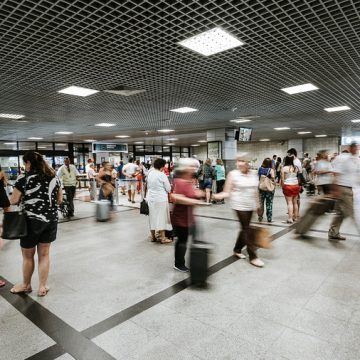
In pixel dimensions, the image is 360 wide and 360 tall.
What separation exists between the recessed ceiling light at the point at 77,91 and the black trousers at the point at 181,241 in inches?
134

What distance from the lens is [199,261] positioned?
2.82m

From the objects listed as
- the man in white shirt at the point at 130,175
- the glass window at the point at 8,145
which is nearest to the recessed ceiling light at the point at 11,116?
the man in white shirt at the point at 130,175

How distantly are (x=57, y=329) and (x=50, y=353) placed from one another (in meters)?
0.30

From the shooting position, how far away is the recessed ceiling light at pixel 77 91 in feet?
16.6

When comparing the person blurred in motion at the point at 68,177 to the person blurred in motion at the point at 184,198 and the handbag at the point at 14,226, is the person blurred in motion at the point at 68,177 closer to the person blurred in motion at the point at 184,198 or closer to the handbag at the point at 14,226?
the handbag at the point at 14,226

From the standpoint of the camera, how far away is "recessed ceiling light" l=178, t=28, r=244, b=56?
3.04m

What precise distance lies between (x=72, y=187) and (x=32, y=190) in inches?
181

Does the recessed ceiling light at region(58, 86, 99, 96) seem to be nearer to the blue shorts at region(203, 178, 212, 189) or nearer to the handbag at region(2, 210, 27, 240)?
the handbag at region(2, 210, 27, 240)

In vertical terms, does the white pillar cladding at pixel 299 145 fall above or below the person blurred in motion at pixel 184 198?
above

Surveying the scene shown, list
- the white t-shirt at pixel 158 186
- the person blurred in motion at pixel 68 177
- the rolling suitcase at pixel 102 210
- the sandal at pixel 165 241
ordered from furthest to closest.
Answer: the person blurred in motion at pixel 68 177
the rolling suitcase at pixel 102 210
the sandal at pixel 165 241
the white t-shirt at pixel 158 186

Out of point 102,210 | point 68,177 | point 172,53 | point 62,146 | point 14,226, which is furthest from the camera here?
point 62,146

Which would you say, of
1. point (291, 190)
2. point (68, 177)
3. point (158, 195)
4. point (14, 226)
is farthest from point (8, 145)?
point (291, 190)

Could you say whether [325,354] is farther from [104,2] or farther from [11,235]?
[104,2]

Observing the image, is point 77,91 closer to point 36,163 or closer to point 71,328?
point 36,163
